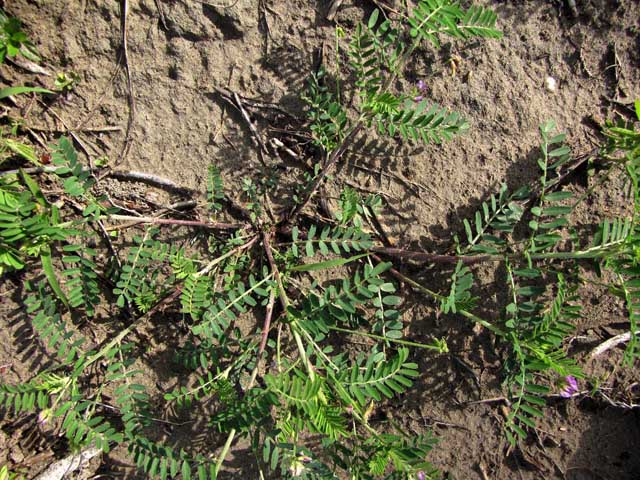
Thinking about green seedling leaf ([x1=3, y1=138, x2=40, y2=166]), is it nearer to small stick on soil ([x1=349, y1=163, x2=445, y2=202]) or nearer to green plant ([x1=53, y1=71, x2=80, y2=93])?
green plant ([x1=53, y1=71, x2=80, y2=93])

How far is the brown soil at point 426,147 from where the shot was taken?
98.6 inches

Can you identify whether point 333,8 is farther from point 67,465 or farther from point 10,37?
point 67,465

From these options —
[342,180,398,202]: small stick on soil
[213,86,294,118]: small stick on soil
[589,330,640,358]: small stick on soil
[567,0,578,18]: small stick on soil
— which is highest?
[567,0,578,18]: small stick on soil

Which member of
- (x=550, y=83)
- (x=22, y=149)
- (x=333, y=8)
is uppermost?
(x=550, y=83)

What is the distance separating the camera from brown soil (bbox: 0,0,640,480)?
98.6 inches

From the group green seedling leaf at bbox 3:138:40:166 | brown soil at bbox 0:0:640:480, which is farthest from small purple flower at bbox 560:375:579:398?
green seedling leaf at bbox 3:138:40:166

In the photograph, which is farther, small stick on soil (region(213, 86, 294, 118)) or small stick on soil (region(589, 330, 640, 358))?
small stick on soil (region(589, 330, 640, 358))

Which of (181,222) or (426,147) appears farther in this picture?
(426,147)

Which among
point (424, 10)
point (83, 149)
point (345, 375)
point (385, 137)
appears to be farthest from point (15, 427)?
point (424, 10)

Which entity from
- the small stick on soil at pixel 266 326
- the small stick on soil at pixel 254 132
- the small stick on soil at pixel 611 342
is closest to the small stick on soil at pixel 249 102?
the small stick on soil at pixel 254 132

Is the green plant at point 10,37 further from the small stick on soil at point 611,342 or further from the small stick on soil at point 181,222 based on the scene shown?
the small stick on soil at point 611,342

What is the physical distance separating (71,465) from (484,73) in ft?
10.3

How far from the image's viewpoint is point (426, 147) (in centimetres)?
268

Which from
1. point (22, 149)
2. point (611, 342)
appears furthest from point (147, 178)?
point (611, 342)
